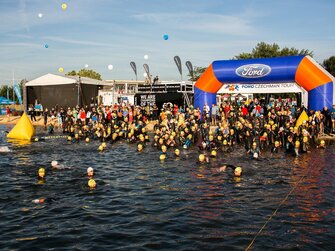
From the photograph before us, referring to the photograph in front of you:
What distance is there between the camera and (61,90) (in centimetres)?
3803

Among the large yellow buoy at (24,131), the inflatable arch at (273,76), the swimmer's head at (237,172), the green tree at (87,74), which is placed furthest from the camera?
the green tree at (87,74)

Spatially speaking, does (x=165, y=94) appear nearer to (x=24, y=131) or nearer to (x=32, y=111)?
(x=24, y=131)

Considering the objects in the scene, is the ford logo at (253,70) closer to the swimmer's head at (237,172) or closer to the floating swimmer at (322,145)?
the floating swimmer at (322,145)

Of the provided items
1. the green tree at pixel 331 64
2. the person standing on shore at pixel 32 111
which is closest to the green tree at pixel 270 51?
the green tree at pixel 331 64

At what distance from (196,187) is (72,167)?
600 cm

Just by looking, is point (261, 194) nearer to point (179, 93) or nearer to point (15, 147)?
point (15, 147)

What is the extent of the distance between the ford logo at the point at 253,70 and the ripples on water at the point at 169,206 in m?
8.98

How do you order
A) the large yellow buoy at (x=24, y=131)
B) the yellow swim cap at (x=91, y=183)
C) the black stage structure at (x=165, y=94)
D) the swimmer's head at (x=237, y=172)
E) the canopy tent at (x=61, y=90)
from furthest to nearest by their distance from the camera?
1. the canopy tent at (x=61, y=90)
2. the black stage structure at (x=165, y=94)
3. the large yellow buoy at (x=24, y=131)
4. the swimmer's head at (x=237, y=172)
5. the yellow swim cap at (x=91, y=183)

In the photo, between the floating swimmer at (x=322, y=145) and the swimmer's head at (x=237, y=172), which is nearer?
the swimmer's head at (x=237, y=172)

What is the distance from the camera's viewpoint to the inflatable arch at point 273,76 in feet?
72.9

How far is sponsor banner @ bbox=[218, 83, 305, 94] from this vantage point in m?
24.5

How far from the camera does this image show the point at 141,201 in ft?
35.3

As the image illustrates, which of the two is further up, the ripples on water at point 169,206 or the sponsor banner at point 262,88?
the sponsor banner at point 262,88

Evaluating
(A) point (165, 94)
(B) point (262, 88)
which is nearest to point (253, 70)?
(B) point (262, 88)
